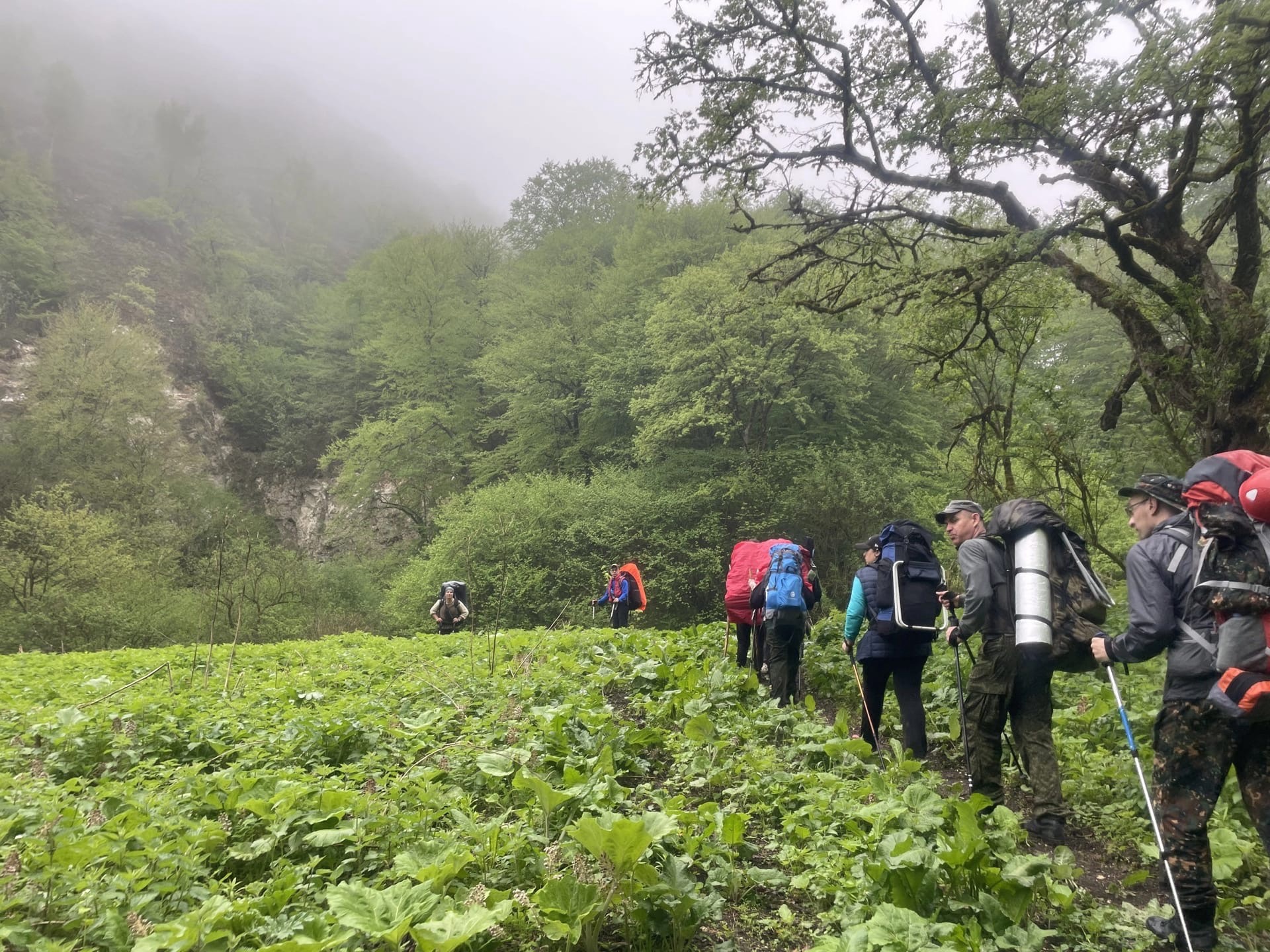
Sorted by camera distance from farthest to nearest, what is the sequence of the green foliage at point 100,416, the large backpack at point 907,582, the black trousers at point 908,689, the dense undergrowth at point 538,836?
the green foliage at point 100,416 → the black trousers at point 908,689 → the large backpack at point 907,582 → the dense undergrowth at point 538,836

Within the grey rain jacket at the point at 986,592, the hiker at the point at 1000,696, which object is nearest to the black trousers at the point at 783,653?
the hiker at the point at 1000,696

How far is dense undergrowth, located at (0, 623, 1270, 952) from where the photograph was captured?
2240mm

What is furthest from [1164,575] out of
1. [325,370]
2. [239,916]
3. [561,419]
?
[325,370]

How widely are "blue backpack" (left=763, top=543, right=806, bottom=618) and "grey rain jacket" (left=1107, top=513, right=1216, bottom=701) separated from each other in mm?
3068

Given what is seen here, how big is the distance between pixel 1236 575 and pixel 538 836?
124 inches

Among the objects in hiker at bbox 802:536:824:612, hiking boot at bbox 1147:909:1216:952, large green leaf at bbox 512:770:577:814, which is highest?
hiker at bbox 802:536:824:612

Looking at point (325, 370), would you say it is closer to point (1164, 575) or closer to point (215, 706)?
point (215, 706)

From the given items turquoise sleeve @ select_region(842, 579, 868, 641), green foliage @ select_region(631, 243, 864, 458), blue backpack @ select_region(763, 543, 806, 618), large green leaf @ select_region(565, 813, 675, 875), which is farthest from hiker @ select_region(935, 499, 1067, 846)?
green foliage @ select_region(631, 243, 864, 458)

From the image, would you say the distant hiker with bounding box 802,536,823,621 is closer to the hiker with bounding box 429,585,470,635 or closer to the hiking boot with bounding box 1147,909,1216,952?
the hiking boot with bounding box 1147,909,1216,952

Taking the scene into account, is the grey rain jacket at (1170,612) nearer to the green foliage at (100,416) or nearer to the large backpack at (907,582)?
the large backpack at (907,582)

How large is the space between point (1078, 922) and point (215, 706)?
228 inches

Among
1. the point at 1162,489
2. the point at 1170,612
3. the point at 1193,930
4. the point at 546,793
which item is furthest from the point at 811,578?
the point at 546,793

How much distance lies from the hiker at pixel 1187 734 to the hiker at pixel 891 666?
1.63 metres

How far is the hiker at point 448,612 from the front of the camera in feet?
40.2
